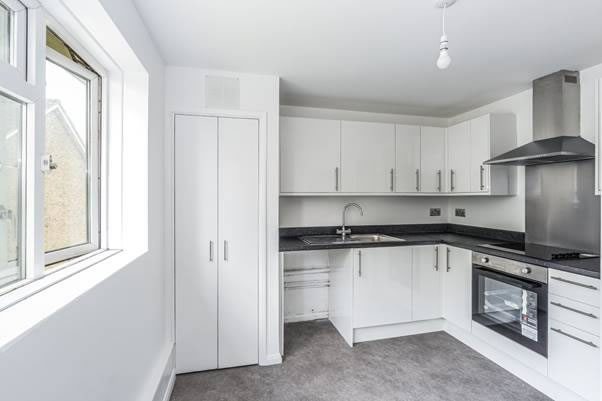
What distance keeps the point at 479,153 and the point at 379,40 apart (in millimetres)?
1726

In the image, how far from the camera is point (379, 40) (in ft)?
6.14

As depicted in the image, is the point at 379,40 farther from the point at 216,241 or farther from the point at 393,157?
the point at 216,241

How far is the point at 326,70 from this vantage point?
2.32 metres

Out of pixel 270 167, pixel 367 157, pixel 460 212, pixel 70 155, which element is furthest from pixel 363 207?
pixel 70 155

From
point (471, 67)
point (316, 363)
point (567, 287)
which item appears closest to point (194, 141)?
point (316, 363)

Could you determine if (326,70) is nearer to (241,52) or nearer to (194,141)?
(241,52)

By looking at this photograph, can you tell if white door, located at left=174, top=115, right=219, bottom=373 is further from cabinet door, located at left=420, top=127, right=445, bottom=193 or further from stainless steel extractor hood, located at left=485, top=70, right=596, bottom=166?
stainless steel extractor hood, located at left=485, top=70, right=596, bottom=166

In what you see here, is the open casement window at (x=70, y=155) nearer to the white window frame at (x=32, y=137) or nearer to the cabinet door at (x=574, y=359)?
the white window frame at (x=32, y=137)

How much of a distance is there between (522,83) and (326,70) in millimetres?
1810

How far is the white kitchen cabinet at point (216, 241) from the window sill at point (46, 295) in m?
0.85

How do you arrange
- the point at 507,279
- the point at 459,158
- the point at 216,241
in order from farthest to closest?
the point at 459,158 < the point at 216,241 < the point at 507,279

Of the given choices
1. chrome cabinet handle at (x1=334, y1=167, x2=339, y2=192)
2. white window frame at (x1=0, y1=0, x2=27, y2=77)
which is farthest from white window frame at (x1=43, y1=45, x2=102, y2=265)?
chrome cabinet handle at (x1=334, y1=167, x2=339, y2=192)

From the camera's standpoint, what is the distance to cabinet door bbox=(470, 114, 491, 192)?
2.79 metres

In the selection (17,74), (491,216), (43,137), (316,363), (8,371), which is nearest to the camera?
(8,371)
